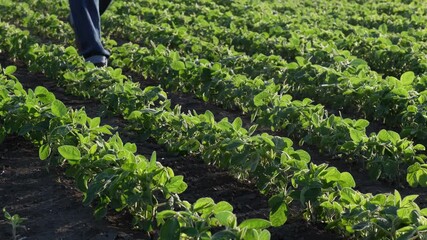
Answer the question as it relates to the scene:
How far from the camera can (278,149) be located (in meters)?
3.69

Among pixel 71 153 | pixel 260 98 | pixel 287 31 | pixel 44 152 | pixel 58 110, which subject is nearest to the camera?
pixel 71 153

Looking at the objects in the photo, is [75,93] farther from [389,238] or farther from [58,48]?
[389,238]

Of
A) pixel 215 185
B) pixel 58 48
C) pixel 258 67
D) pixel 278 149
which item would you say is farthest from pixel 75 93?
pixel 278 149

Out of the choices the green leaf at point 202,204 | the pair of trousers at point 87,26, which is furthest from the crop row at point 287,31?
the green leaf at point 202,204

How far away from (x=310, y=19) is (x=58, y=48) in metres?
4.59

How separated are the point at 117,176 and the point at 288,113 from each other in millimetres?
1693

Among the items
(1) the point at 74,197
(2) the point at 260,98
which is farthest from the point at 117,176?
(2) the point at 260,98

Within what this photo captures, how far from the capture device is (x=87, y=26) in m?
6.87

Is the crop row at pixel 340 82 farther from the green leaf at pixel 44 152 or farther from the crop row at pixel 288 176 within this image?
the green leaf at pixel 44 152

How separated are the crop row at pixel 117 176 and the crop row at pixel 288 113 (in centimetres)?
112

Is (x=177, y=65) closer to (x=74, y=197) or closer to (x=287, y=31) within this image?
(x=74, y=197)

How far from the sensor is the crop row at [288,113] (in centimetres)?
415

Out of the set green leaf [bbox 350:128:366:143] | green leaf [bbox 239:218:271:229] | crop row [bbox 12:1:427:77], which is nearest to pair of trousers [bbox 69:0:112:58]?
crop row [bbox 12:1:427:77]

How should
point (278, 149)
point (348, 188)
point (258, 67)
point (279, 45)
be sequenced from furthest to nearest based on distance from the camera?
Answer: point (279, 45)
point (258, 67)
point (278, 149)
point (348, 188)
